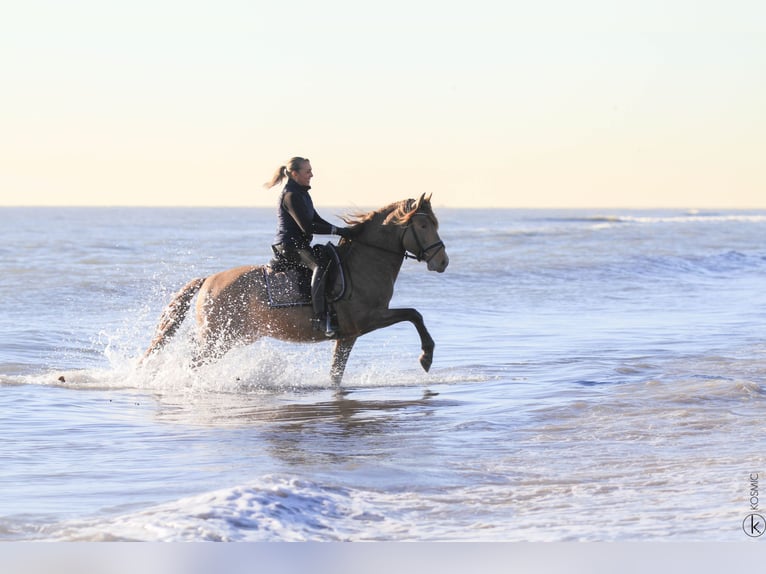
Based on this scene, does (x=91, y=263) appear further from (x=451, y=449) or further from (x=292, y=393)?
(x=451, y=449)

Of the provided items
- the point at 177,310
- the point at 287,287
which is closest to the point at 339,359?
the point at 287,287

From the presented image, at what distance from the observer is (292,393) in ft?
37.0

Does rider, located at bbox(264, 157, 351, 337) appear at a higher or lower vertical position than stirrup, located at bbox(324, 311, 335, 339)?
higher

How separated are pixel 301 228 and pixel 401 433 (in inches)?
110

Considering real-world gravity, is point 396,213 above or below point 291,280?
above

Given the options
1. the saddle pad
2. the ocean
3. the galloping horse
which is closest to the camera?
the ocean

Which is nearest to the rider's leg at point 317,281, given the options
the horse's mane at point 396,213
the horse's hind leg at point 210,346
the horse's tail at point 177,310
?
the horse's mane at point 396,213

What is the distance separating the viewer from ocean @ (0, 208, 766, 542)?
6.18 m

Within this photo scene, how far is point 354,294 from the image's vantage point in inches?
435

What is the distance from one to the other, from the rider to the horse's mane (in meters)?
0.25
